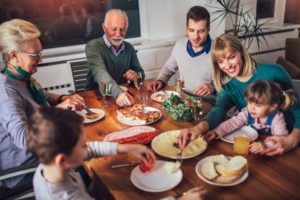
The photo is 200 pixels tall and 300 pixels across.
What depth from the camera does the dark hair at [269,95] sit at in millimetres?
1389

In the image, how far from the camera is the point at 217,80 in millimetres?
1788

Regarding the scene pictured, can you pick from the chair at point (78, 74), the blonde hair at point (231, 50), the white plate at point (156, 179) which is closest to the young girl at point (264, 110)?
the blonde hair at point (231, 50)

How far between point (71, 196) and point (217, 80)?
114 cm

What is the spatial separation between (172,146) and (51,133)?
646 millimetres

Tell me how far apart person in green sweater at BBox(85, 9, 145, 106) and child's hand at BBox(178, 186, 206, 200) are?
1.31m

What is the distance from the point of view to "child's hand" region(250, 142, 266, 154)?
127 cm

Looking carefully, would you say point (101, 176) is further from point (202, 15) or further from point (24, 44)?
→ point (202, 15)

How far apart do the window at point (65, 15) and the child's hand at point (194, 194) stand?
283 centimetres

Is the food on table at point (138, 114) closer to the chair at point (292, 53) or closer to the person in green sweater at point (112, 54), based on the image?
the person in green sweater at point (112, 54)

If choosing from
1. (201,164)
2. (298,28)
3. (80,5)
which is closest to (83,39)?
(80,5)

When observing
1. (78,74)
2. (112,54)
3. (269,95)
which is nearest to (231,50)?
(269,95)

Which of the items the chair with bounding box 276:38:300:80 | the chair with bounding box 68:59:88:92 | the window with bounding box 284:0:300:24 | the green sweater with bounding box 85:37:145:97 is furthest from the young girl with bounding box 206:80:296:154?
the window with bounding box 284:0:300:24

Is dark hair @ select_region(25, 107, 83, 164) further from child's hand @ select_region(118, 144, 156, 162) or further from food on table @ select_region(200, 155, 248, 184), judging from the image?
food on table @ select_region(200, 155, 248, 184)

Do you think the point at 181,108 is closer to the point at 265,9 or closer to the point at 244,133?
the point at 244,133
